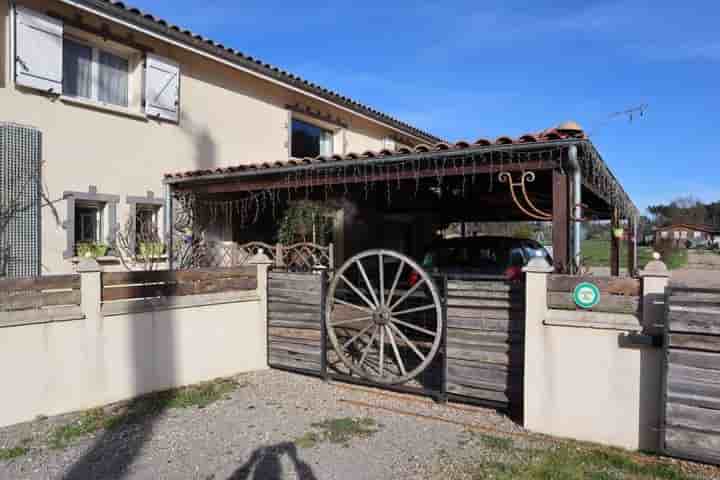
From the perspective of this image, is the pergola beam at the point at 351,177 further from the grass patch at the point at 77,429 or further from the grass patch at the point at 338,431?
the grass patch at the point at 77,429

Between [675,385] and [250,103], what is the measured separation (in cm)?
874

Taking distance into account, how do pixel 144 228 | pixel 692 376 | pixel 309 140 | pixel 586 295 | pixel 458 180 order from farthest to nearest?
pixel 309 140 < pixel 144 228 < pixel 458 180 < pixel 586 295 < pixel 692 376

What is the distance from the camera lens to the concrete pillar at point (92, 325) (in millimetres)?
5012

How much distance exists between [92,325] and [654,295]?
16.9ft

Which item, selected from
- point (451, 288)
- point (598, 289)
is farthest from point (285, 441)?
point (598, 289)

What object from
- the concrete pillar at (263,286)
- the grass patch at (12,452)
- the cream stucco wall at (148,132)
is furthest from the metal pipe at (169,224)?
the grass patch at (12,452)

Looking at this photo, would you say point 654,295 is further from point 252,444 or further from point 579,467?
A: point 252,444

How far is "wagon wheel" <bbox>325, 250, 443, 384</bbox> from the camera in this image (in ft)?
17.8

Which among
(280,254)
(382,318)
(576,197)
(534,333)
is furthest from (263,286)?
(576,197)

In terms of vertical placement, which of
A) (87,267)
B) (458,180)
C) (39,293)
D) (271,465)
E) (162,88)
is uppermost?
(162,88)

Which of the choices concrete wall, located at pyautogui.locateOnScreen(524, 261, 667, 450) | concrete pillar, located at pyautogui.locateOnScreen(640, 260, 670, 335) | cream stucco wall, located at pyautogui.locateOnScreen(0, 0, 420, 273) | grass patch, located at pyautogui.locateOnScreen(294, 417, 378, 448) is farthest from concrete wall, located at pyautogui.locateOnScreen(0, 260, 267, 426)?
concrete pillar, located at pyautogui.locateOnScreen(640, 260, 670, 335)

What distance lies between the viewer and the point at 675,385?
3838mm

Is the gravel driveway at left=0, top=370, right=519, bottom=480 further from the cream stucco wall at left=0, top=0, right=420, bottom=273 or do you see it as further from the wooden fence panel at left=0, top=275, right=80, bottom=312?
the cream stucco wall at left=0, top=0, right=420, bottom=273

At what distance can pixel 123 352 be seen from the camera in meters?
5.31
